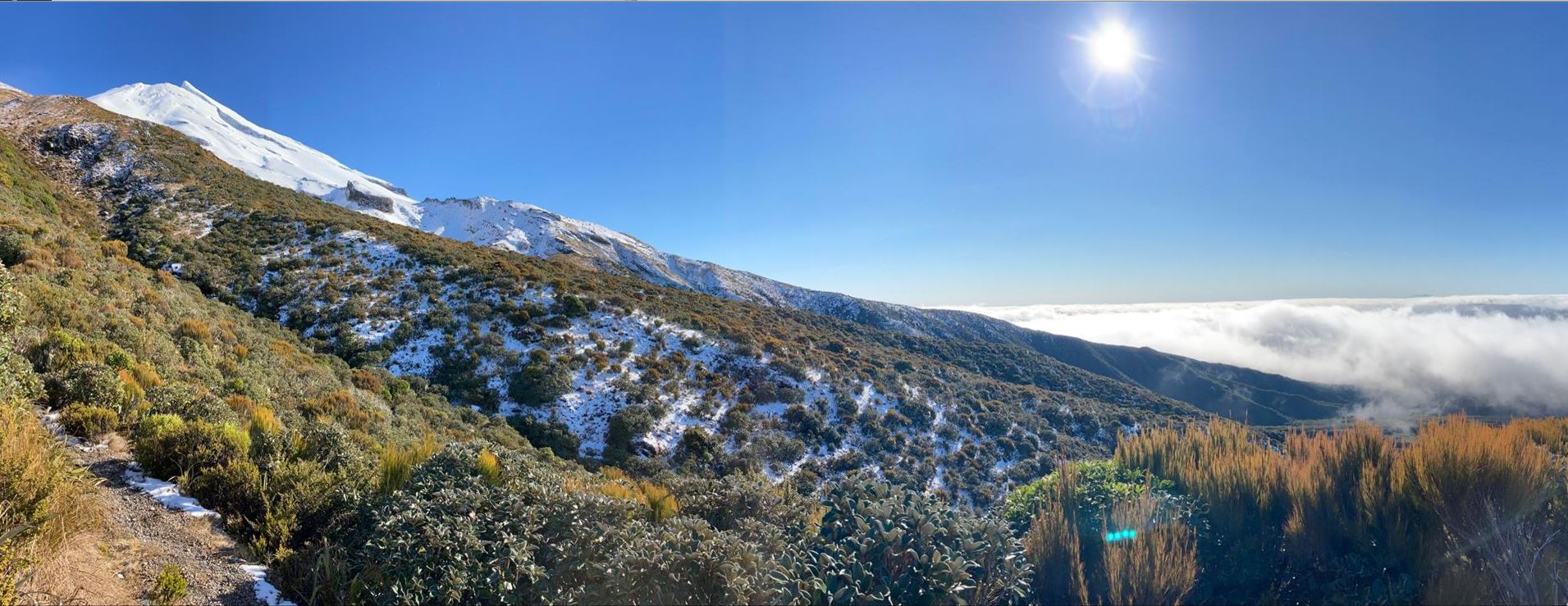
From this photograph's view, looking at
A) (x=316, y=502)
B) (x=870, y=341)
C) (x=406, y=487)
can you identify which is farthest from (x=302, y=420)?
(x=870, y=341)

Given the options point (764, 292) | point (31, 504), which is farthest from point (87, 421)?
point (764, 292)

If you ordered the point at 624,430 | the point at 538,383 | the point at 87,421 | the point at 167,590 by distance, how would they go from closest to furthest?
1. the point at 167,590
2. the point at 87,421
3. the point at 624,430
4. the point at 538,383

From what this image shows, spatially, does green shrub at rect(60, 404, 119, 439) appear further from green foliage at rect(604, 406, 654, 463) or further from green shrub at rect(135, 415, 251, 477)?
green foliage at rect(604, 406, 654, 463)

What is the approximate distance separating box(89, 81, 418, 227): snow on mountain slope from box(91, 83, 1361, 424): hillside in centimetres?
47

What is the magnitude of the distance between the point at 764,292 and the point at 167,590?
62.7 meters

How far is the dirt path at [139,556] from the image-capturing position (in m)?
3.10

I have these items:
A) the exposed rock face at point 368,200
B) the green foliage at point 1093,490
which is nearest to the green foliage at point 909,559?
the green foliage at point 1093,490

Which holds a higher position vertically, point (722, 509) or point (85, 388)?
point (85, 388)

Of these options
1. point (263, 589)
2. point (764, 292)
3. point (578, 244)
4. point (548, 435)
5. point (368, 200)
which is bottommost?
point (548, 435)

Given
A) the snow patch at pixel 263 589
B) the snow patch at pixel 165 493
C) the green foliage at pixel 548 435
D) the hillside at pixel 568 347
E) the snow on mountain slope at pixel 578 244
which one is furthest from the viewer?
the snow on mountain slope at pixel 578 244

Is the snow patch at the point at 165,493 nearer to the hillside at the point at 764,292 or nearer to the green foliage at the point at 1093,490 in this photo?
the green foliage at the point at 1093,490

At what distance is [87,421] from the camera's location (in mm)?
4918

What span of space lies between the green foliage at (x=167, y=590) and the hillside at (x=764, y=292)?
1983 inches

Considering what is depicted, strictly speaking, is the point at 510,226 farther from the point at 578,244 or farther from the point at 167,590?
the point at 167,590
